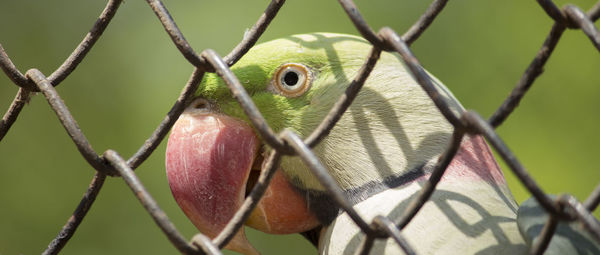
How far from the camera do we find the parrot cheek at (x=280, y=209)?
1.19 m

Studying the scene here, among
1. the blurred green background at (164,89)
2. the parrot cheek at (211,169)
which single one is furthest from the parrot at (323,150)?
the blurred green background at (164,89)

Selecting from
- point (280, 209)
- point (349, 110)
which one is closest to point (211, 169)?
point (280, 209)

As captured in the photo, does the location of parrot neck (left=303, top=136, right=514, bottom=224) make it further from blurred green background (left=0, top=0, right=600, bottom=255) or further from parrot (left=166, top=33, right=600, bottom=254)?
blurred green background (left=0, top=0, right=600, bottom=255)

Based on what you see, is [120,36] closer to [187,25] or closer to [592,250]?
[187,25]

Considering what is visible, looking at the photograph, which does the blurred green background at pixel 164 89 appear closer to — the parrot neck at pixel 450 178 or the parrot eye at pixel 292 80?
the parrot neck at pixel 450 178

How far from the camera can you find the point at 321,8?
7.41 ft

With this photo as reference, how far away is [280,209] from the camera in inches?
47.2

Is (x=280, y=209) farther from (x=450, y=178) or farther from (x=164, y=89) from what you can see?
(x=164, y=89)

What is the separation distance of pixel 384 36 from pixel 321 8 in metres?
1.56

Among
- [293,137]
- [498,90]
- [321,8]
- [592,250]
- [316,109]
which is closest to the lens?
[293,137]

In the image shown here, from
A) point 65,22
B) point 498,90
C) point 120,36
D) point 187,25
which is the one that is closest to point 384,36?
point 498,90

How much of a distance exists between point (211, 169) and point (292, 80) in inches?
8.8

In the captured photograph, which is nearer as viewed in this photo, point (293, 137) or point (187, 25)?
point (293, 137)

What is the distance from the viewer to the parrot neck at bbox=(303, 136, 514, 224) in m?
1.11
